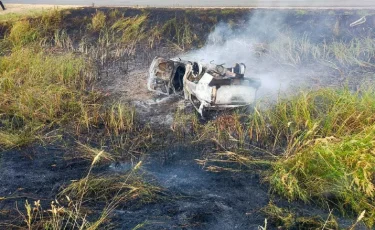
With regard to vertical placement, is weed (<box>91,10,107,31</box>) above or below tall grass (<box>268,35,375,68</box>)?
above

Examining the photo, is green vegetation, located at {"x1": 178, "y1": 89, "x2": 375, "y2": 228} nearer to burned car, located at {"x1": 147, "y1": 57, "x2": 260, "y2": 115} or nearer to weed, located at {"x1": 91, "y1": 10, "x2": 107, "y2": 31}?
burned car, located at {"x1": 147, "y1": 57, "x2": 260, "y2": 115}

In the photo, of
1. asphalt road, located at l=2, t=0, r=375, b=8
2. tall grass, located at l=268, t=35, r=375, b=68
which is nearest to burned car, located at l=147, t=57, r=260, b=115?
tall grass, located at l=268, t=35, r=375, b=68

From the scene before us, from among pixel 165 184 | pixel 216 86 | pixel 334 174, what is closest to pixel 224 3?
pixel 216 86

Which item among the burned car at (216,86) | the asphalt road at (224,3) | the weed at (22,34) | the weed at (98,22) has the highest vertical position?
the asphalt road at (224,3)

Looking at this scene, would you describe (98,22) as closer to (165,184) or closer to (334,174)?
(165,184)

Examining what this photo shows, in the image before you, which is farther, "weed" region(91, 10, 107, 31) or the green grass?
"weed" region(91, 10, 107, 31)

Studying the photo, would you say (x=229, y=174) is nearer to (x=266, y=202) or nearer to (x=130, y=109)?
(x=266, y=202)

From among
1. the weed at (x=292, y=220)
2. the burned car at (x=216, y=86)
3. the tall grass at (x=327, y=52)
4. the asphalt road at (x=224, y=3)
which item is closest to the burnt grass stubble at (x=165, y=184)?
the weed at (x=292, y=220)

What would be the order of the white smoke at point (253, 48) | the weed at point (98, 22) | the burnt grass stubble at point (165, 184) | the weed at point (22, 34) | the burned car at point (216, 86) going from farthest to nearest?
the weed at point (98, 22) → the weed at point (22, 34) → the white smoke at point (253, 48) → the burned car at point (216, 86) → the burnt grass stubble at point (165, 184)

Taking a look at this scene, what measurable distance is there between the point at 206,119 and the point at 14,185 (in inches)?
123

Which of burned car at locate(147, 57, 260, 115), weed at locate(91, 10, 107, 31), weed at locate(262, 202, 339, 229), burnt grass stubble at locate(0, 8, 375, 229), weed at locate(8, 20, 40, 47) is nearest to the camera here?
weed at locate(262, 202, 339, 229)

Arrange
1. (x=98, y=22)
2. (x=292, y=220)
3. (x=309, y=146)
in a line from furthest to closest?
(x=98, y=22) → (x=309, y=146) → (x=292, y=220)

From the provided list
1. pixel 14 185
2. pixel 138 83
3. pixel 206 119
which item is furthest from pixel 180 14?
pixel 14 185

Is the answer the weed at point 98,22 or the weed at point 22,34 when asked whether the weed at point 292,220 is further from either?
the weed at point 98,22
